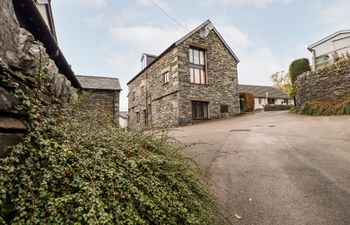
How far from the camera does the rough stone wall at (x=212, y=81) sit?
14.1 metres

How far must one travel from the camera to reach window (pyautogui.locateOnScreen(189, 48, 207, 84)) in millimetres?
14922

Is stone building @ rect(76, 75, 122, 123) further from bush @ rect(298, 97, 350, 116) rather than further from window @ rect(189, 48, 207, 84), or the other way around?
bush @ rect(298, 97, 350, 116)

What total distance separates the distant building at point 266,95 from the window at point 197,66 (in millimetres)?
21133

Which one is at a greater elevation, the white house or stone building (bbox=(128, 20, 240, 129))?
the white house

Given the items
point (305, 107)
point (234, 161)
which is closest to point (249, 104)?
point (305, 107)

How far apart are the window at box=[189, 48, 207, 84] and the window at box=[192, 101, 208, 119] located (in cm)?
160

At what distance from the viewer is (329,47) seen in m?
18.5

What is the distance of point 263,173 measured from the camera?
12.0 ft

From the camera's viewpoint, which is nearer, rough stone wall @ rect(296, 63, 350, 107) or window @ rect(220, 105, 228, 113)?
rough stone wall @ rect(296, 63, 350, 107)

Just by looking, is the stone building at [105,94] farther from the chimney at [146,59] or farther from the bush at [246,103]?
the bush at [246,103]

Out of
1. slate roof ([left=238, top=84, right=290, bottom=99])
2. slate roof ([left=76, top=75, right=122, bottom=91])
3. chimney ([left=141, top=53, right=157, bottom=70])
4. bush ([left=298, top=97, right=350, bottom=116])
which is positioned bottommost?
bush ([left=298, top=97, right=350, bottom=116])

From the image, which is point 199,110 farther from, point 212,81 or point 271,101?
point 271,101

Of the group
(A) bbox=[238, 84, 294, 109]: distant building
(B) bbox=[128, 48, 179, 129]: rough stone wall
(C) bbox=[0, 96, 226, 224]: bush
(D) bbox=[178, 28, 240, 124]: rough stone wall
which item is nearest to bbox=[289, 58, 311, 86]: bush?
(D) bbox=[178, 28, 240, 124]: rough stone wall

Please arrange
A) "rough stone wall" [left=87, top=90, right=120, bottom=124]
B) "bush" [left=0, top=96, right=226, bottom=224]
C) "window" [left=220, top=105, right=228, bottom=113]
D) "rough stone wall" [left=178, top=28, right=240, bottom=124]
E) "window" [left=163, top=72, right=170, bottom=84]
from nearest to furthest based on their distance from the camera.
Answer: "bush" [left=0, top=96, right=226, bottom=224]
"rough stone wall" [left=87, top=90, right=120, bottom=124]
"rough stone wall" [left=178, top=28, right=240, bottom=124]
"window" [left=163, top=72, right=170, bottom=84]
"window" [left=220, top=105, right=228, bottom=113]
